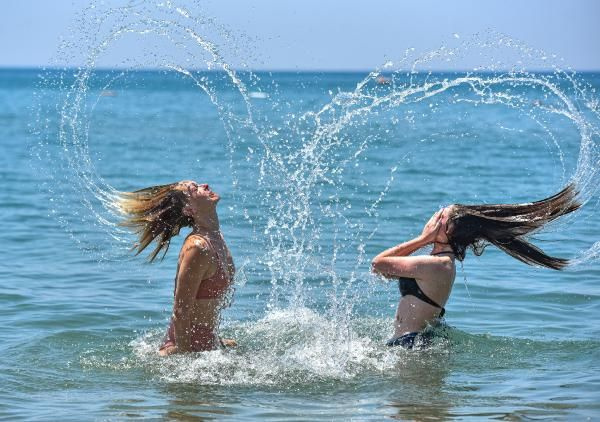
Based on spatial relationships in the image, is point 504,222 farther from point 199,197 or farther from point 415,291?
point 199,197

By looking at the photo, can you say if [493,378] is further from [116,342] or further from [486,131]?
[486,131]

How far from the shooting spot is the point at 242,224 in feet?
54.6

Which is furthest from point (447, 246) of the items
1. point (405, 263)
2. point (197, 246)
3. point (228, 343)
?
point (197, 246)

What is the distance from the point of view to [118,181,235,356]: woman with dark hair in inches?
314

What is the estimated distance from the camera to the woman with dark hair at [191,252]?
799cm

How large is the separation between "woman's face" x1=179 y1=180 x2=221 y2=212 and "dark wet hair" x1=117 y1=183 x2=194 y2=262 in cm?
9

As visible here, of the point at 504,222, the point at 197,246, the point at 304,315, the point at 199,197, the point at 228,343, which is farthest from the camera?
the point at 304,315

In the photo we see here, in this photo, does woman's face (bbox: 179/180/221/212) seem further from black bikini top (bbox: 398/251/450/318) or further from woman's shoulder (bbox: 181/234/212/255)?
black bikini top (bbox: 398/251/450/318)

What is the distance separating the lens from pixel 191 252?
794cm

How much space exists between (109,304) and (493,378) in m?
4.65

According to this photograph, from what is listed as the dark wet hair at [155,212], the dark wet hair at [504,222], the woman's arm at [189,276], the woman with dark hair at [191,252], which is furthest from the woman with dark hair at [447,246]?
the dark wet hair at [155,212]

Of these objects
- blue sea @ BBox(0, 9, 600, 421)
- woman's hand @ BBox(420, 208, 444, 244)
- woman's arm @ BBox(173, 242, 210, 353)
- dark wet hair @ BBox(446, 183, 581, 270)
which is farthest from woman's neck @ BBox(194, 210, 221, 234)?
dark wet hair @ BBox(446, 183, 581, 270)

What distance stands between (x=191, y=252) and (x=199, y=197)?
A: 1.55 ft

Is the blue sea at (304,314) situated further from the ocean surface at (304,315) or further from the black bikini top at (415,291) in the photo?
the black bikini top at (415,291)
